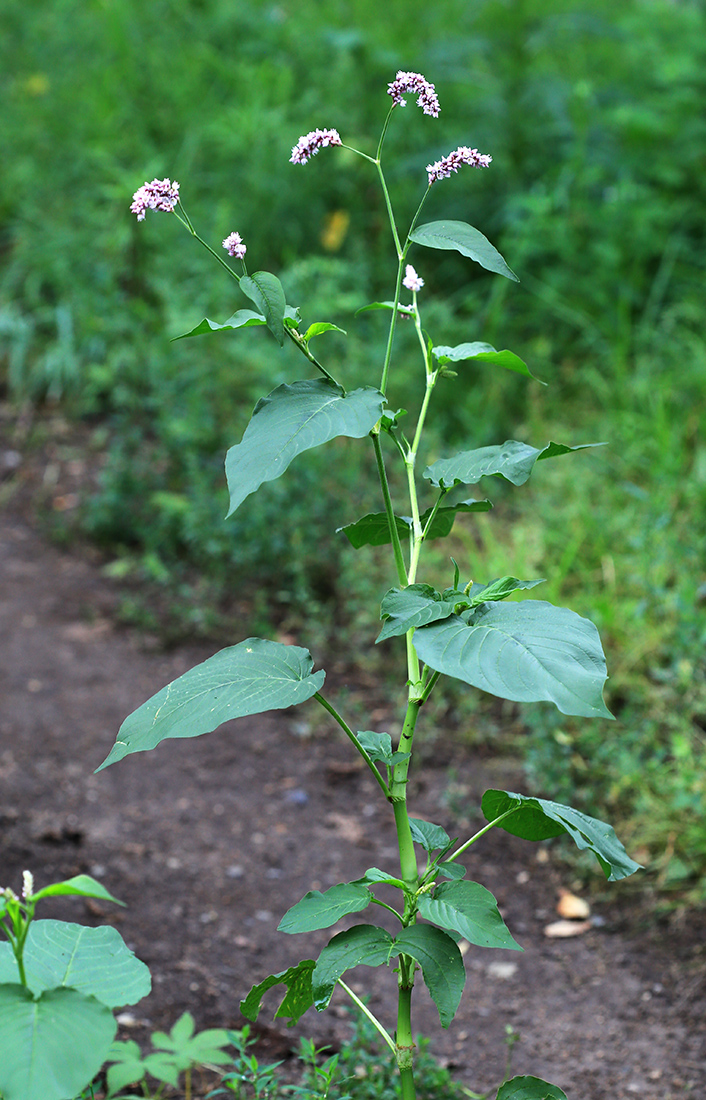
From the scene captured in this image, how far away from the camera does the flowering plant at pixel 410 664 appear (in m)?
1.11

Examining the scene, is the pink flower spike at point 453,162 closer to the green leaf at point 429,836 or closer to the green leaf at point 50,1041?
the green leaf at point 429,836

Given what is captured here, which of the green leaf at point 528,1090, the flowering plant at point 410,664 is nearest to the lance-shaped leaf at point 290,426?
the flowering plant at point 410,664

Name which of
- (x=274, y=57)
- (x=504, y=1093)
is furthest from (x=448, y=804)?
(x=274, y=57)

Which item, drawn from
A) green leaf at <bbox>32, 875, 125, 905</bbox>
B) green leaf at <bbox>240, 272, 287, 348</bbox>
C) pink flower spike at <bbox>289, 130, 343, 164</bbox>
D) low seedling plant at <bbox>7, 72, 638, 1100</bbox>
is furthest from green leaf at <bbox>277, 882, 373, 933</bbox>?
pink flower spike at <bbox>289, 130, 343, 164</bbox>

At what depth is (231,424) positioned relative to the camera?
12.6 ft

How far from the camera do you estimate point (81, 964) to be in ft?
3.89

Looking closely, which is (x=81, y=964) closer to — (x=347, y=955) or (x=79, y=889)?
(x=79, y=889)

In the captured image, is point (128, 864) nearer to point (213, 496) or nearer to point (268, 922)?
point (268, 922)

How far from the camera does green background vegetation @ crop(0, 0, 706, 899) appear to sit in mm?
2914

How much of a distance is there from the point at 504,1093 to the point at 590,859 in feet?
3.66

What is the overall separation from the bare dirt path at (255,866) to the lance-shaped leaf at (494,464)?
1.20m

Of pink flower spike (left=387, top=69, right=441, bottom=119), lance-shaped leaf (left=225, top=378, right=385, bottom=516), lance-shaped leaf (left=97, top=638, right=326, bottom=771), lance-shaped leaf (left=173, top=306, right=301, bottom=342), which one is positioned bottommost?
lance-shaped leaf (left=97, top=638, right=326, bottom=771)

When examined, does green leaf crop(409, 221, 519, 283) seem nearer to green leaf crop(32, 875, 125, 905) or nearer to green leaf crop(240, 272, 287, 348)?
green leaf crop(240, 272, 287, 348)

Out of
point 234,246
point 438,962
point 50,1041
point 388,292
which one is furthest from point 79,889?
point 388,292
